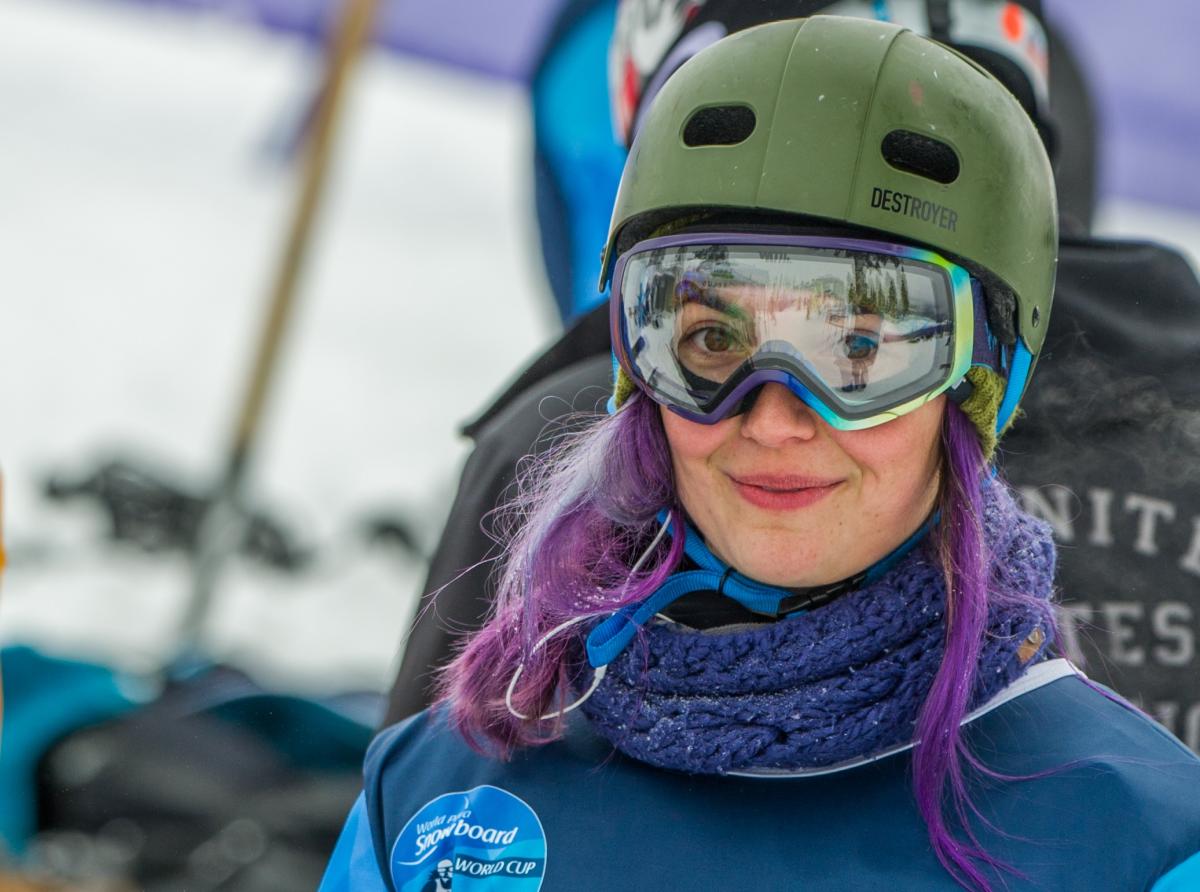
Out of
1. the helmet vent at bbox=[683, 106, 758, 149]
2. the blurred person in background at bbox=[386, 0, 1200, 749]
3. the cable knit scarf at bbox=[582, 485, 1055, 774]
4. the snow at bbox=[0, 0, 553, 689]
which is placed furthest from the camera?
the snow at bbox=[0, 0, 553, 689]

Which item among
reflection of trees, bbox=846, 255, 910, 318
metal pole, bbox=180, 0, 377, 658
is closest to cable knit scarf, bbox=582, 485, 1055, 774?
reflection of trees, bbox=846, 255, 910, 318

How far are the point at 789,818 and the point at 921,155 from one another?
660mm

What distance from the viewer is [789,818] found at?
140cm

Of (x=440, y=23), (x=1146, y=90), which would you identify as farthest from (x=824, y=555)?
(x=440, y=23)

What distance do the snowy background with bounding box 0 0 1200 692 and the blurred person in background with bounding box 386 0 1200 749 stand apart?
3092mm

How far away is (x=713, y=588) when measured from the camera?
60.6 inches

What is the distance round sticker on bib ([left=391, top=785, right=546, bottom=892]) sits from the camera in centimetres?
148

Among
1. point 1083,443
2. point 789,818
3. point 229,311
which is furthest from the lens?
point 229,311

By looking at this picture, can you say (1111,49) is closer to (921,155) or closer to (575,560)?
(921,155)

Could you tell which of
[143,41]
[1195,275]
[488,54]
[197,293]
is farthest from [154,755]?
[143,41]

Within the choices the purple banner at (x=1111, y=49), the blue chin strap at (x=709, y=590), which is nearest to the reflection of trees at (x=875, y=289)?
the blue chin strap at (x=709, y=590)

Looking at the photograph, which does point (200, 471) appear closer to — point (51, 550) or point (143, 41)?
point (51, 550)

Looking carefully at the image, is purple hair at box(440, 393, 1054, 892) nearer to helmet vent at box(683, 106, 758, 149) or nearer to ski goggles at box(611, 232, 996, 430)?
ski goggles at box(611, 232, 996, 430)

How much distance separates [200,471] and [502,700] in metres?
6.89
